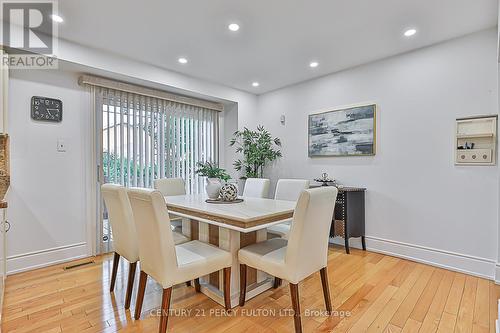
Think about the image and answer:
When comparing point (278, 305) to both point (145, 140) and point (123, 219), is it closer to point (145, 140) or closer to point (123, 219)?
point (123, 219)

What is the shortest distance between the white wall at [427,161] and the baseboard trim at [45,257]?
3533mm

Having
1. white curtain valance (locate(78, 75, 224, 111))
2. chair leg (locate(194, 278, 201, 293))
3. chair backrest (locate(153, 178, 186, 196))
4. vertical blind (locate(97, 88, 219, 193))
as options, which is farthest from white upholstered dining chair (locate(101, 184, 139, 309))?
white curtain valance (locate(78, 75, 224, 111))

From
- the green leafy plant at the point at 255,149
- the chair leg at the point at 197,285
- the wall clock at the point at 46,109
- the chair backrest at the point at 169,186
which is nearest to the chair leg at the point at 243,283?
the chair leg at the point at 197,285

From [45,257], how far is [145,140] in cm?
181

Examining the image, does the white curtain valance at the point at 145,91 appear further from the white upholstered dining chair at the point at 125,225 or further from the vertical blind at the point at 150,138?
the white upholstered dining chair at the point at 125,225

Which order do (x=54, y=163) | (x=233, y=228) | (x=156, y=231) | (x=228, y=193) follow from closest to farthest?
(x=156, y=231) → (x=233, y=228) → (x=228, y=193) → (x=54, y=163)

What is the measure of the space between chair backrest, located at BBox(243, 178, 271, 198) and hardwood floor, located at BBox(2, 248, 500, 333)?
109 centimetres

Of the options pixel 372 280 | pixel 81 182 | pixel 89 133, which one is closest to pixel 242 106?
pixel 89 133

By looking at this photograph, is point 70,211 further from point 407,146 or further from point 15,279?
point 407,146

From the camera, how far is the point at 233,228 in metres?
1.78

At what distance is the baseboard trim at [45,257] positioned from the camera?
2695mm

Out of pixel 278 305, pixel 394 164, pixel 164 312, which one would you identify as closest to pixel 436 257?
pixel 394 164

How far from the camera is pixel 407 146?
309 cm

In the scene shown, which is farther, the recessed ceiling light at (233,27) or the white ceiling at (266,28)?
the recessed ceiling light at (233,27)
